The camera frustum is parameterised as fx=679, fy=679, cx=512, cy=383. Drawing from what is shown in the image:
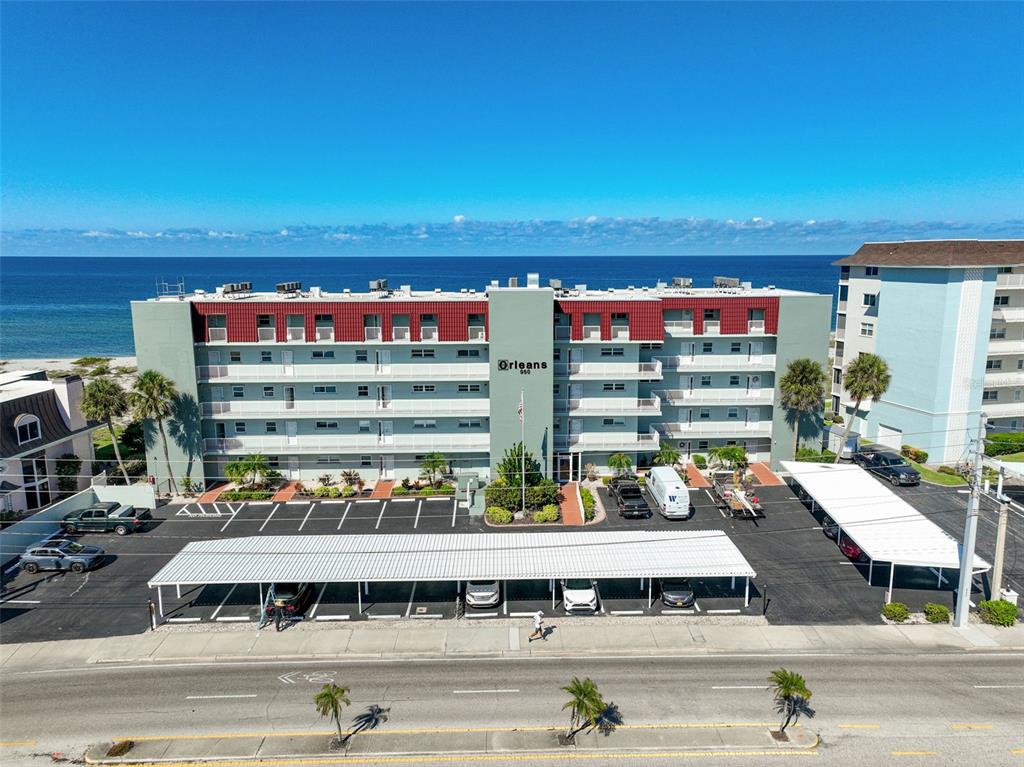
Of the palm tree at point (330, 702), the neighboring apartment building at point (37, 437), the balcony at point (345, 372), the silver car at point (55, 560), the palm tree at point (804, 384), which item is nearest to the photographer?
the palm tree at point (330, 702)


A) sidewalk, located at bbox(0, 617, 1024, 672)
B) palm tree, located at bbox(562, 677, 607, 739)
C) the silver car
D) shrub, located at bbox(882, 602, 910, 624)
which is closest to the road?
sidewalk, located at bbox(0, 617, 1024, 672)

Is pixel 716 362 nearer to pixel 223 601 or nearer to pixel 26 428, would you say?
pixel 223 601

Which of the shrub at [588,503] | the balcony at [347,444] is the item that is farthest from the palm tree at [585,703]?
the balcony at [347,444]

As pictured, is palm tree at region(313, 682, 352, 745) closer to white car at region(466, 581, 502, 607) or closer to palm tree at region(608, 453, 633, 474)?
white car at region(466, 581, 502, 607)

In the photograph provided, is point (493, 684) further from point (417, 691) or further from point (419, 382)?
point (419, 382)

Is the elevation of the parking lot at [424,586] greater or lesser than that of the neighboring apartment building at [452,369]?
→ lesser

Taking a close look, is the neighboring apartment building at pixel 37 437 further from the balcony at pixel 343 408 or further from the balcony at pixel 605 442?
the balcony at pixel 605 442
